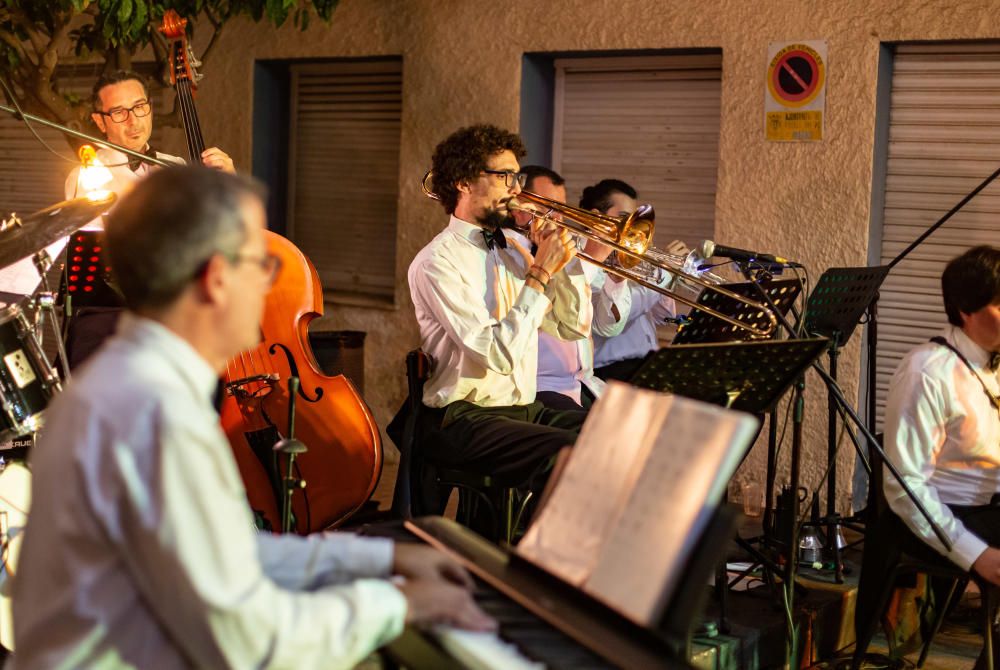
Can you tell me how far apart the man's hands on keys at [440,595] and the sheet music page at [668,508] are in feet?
0.58

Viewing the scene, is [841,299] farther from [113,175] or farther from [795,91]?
[113,175]

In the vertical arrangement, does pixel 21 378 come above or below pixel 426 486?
above

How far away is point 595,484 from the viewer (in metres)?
1.86

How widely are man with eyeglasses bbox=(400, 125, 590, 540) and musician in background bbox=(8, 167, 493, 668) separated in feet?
6.83

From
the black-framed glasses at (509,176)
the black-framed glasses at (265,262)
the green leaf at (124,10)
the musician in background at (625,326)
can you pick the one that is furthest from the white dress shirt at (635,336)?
the black-framed glasses at (265,262)

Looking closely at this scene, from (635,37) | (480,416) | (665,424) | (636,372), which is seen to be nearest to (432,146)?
(635,37)

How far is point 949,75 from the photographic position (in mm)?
5215

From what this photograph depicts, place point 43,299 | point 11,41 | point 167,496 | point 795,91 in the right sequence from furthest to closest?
1. point 795,91
2. point 11,41
3. point 43,299
4. point 167,496

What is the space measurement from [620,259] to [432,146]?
234 centimetres

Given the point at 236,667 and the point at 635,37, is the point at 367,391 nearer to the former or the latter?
the point at 635,37

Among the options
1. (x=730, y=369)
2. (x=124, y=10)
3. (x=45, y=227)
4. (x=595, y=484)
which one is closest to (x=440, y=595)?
(x=595, y=484)

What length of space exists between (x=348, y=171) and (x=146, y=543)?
5594mm

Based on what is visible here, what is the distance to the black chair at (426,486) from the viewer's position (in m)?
3.87

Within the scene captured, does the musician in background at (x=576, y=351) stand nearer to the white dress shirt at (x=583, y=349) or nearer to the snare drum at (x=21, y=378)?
the white dress shirt at (x=583, y=349)
